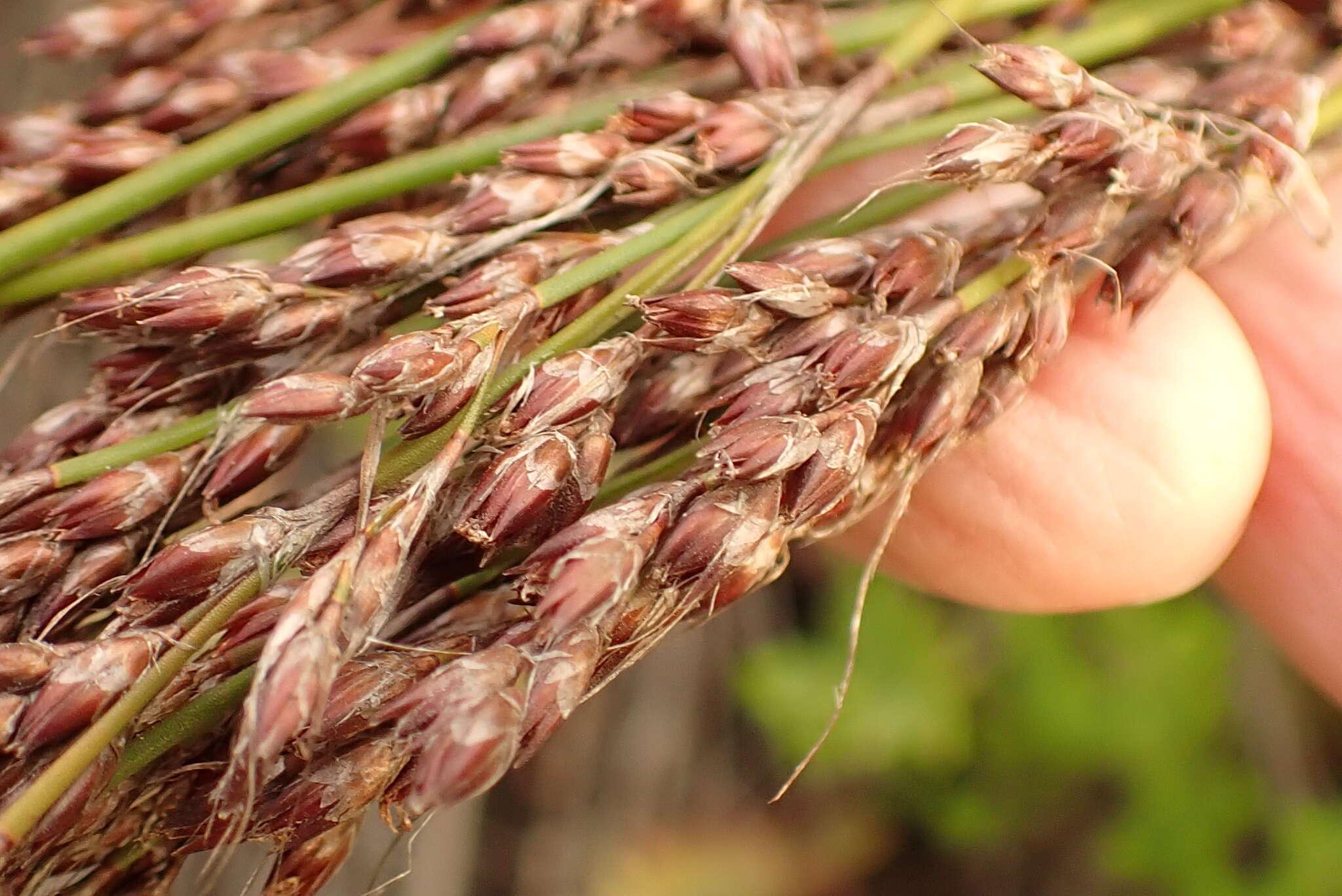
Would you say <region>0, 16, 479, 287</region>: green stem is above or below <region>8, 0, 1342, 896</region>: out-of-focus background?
above

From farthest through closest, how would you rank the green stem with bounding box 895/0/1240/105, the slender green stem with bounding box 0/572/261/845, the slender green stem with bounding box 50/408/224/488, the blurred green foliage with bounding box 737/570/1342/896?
the blurred green foliage with bounding box 737/570/1342/896, the green stem with bounding box 895/0/1240/105, the slender green stem with bounding box 50/408/224/488, the slender green stem with bounding box 0/572/261/845

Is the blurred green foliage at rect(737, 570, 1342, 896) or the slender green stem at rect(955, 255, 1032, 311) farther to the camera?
the blurred green foliage at rect(737, 570, 1342, 896)

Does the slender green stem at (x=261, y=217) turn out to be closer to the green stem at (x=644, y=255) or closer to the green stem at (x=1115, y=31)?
the green stem at (x=644, y=255)

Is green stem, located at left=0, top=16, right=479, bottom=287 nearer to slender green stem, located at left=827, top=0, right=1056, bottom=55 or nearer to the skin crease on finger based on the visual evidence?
slender green stem, located at left=827, top=0, right=1056, bottom=55

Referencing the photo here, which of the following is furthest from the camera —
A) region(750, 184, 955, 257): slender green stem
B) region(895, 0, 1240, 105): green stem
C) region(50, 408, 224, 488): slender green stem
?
region(895, 0, 1240, 105): green stem

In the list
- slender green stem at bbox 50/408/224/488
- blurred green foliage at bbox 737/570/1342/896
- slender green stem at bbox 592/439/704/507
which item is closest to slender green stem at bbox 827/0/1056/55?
slender green stem at bbox 592/439/704/507

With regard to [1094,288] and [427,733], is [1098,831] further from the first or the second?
[427,733]

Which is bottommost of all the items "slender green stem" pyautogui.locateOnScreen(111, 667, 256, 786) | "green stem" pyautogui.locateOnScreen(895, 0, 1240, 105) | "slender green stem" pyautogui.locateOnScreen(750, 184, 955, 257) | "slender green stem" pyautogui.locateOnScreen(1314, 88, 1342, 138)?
"slender green stem" pyautogui.locateOnScreen(1314, 88, 1342, 138)

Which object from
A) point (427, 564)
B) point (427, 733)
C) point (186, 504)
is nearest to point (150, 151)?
point (186, 504)
